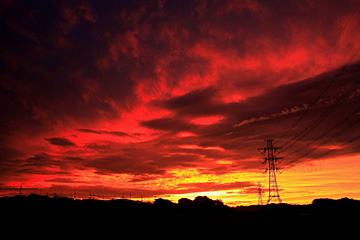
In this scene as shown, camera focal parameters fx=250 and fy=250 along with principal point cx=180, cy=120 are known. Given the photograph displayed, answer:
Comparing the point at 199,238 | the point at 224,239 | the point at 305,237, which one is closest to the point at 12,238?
the point at 199,238

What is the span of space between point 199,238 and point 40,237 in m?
12.3

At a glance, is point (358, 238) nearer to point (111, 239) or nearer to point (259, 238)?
point (259, 238)

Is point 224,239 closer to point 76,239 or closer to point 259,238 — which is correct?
point 259,238

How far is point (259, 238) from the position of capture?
61.6ft

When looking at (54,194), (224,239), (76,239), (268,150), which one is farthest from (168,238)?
(54,194)

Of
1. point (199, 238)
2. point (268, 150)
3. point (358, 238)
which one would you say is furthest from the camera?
point (268, 150)

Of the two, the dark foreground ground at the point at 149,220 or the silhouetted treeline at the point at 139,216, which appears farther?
the silhouetted treeline at the point at 139,216

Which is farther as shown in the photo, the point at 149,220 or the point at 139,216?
the point at 139,216

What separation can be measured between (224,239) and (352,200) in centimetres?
15875

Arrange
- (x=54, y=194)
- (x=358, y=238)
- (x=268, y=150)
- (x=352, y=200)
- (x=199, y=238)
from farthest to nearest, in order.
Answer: (x=352, y=200)
(x=54, y=194)
(x=268, y=150)
(x=199, y=238)
(x=358, y=238)

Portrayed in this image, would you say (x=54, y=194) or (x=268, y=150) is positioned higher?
(x=268, y=150)

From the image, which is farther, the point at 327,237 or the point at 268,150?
the point at 268,150

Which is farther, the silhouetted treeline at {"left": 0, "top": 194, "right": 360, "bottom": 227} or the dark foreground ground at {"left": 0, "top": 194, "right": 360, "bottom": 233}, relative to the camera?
the silhouetted treeline at {"left": 0, "top": 194, "right": 360, "bottom": 227}

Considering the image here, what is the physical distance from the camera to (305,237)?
61.1 feet
